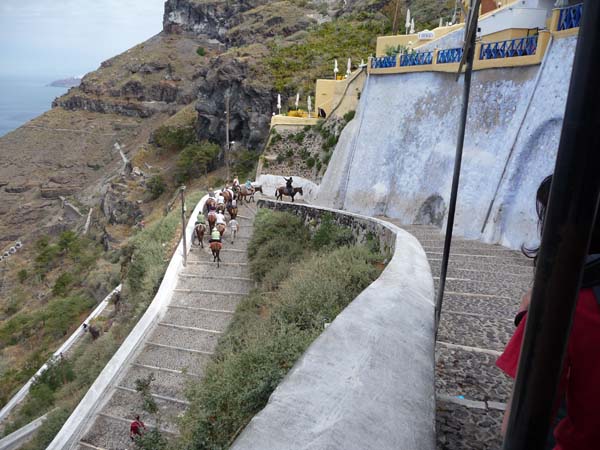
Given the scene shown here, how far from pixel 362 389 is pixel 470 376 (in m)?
1.51

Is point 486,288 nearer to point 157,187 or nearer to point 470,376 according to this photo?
point 470,376

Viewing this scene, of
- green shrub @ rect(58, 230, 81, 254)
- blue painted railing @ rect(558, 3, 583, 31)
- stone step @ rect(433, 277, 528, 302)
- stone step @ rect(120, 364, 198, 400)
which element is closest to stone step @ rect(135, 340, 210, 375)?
stone step @ rect(120, 364, 198, 400)

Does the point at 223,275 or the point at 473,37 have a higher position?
the point at 473,37

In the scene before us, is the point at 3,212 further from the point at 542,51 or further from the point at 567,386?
the point at 567,386

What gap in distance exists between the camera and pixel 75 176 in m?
67.1

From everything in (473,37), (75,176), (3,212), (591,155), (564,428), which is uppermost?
(473,37)

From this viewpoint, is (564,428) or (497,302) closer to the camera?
(564,428)

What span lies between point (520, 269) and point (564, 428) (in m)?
6.06

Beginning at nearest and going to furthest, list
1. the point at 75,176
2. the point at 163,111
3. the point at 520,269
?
the point at 520,269 → the point at 75,176 → the point at 163,111

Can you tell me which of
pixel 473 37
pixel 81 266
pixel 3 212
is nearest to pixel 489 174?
pixel 473 37

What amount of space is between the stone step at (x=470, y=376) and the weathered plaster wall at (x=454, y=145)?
652cm

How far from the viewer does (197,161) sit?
39.4 metres

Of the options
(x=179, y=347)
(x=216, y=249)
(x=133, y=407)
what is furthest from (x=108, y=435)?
(x=216, y=249)

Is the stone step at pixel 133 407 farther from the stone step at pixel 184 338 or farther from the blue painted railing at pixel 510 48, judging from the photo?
the blue painted railing at pixel 510 48
